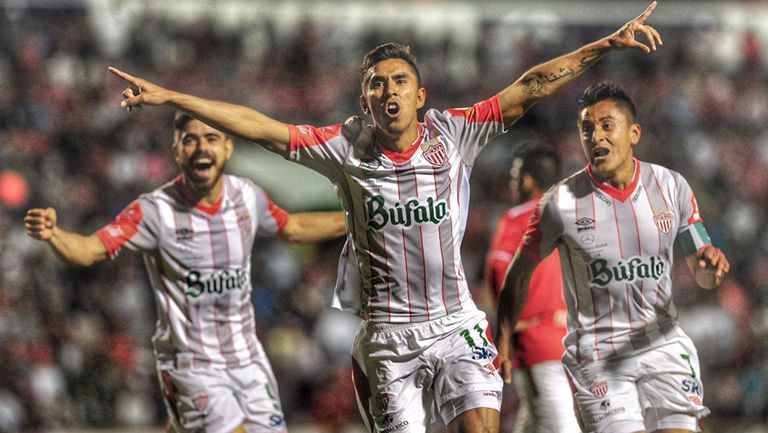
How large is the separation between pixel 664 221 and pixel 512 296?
89cm

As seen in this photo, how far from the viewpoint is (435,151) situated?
568 cm

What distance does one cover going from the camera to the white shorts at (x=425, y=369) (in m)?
5.50

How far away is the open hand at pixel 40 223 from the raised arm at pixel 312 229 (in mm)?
1469

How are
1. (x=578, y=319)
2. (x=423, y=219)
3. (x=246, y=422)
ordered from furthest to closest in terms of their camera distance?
1. (x=246, y=422)
2. (x=578, y=319)
3. (x=423, y=219)

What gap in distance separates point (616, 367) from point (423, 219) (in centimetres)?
125

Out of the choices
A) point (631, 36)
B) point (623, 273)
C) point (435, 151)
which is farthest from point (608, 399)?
point (631, 36)

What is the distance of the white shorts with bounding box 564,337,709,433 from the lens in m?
5.74

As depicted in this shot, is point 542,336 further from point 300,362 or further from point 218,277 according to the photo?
point 300,362

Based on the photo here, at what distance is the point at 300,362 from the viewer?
12.1m

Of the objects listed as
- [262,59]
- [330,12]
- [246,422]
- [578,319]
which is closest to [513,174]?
[578,319]

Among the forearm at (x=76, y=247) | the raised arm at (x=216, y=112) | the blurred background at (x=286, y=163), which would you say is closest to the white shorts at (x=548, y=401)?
the raised arm at (x=216, y=112)

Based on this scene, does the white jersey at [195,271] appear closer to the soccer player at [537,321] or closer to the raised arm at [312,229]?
the raised arm at [312,229]

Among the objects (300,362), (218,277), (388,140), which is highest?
(388,140)

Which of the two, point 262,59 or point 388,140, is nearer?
point 388,140
